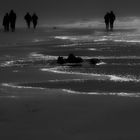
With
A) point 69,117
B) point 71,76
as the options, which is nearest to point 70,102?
point 69,117

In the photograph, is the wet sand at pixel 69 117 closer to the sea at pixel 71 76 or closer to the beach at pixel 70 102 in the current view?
the beach at pixel 70 102

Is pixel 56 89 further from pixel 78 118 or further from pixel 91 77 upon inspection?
pixel 78 118

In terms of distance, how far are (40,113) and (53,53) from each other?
13.3 meters

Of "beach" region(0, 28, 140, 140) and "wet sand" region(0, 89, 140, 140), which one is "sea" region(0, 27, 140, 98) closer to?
"beach" region(0, 28, 140, 140)

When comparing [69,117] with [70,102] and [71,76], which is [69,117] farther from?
[71,76]

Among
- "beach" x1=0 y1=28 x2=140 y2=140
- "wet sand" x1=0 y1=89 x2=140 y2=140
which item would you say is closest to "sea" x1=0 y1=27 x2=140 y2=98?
"beach" x1=0 y1=28 x2=140 y2=140

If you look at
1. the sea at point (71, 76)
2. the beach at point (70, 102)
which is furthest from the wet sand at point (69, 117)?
the sea at point (71, 76)

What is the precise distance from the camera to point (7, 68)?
14.7 metres

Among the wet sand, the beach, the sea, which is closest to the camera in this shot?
the wet sand

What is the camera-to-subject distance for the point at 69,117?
268 inches

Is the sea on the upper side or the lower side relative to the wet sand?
upper

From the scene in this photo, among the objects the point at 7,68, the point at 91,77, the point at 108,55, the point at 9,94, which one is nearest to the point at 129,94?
the point at 9,94

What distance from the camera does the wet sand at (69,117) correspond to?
5.97 metres

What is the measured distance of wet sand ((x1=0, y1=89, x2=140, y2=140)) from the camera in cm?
597
